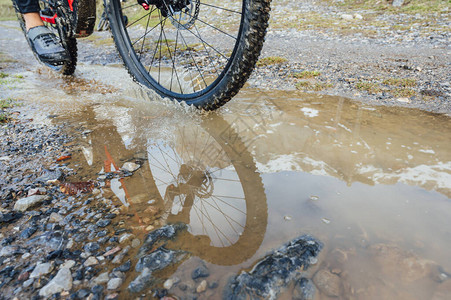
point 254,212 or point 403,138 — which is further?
point 403,138

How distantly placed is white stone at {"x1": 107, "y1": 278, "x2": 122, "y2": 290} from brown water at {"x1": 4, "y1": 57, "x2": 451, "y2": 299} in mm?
172

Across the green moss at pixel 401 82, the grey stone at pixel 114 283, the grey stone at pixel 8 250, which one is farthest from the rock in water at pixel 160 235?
the green moss at pixel 401 82

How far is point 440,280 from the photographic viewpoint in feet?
3.17

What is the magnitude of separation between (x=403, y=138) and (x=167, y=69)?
349cm

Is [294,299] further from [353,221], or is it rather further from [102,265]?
[102,265]

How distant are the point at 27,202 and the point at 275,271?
1329 millimetres

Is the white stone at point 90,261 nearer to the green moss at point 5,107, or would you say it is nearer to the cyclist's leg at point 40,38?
the green moss at point 5,107

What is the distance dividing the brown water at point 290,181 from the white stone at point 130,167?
53mm

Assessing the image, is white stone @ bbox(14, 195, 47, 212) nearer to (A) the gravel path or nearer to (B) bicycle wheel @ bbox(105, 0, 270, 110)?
(B) bicycle wheel @ bbox(105, 0, 270, 110)

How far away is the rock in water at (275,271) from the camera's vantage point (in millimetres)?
958

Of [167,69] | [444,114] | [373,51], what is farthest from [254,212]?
[373,51]

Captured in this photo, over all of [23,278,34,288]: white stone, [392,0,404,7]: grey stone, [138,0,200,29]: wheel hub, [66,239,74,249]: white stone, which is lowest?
[23,278,34,288]: white stone

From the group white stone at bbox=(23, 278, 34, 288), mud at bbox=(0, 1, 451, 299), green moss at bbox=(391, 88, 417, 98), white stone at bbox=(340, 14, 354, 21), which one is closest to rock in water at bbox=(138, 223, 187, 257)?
mud at bbox=(0, 1, 451, 299)

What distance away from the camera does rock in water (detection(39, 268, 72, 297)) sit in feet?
3.24
